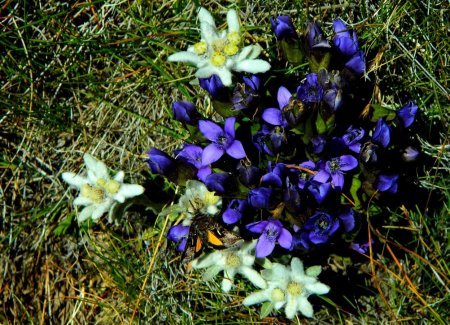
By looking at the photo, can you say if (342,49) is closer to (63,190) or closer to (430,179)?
(430,179)

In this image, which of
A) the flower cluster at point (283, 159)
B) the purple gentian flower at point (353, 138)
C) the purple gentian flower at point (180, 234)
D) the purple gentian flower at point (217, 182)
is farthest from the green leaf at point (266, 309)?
the purple gentian flower at point (353, 138)

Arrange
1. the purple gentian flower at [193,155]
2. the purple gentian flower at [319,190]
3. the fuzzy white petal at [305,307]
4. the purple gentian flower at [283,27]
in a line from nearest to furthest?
1. the purple gentian flower at [319,190]
2. the fuzzy white petal at [305,307]
3. the purple gentian flower at [283,27]
4. the purple gentian flower at [193,155]

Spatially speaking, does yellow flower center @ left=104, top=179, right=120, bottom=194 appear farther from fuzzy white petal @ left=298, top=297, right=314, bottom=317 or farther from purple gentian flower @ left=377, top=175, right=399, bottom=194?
purple gentian flower @ left=377, top=175, right=399, bottom=194

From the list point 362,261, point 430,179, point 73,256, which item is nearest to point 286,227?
point 362,261

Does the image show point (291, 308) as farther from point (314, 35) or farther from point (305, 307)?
point (314, 35)

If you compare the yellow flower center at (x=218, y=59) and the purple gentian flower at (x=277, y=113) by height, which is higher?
the yellow flower center at (x=218, y=59)

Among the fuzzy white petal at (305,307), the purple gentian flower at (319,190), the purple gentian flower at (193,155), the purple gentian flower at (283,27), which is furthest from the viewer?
the purple gentian flower at (193,155)

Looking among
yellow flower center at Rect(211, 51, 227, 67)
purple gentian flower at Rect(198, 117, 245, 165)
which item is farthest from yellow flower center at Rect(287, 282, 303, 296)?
yellow flower center at Rect(211, 51, 227, 67)

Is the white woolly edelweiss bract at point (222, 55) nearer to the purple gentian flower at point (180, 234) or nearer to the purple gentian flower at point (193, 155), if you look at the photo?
the purple gentian flower at point (193, 155)
